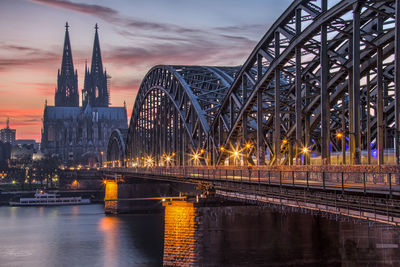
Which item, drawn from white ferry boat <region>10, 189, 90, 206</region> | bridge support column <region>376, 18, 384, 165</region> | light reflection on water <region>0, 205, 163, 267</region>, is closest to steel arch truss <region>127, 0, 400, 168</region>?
bridge support column <region>376, 18, 384, 165</region>

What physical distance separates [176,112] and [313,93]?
171 feet

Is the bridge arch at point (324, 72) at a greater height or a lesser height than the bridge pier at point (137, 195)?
greater

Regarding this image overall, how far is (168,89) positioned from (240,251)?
64.3m

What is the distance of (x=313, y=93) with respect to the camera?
62000mm

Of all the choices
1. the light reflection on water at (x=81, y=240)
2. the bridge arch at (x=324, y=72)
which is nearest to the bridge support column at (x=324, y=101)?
the bridge arch at (x=324, y=72)

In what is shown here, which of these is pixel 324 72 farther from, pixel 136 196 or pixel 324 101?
pixel 136 196

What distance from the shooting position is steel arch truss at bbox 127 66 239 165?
91125 millimetres

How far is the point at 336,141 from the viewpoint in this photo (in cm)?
6769

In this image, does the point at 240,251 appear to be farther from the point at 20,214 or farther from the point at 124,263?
the point at 20,214

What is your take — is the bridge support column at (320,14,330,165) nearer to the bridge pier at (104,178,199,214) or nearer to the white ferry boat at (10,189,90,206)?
the bridge pier at (104,178,199,214)

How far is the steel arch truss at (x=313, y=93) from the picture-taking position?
42.0m

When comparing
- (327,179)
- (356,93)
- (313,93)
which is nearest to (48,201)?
(313,93)

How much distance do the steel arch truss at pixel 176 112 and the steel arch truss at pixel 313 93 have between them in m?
0.39

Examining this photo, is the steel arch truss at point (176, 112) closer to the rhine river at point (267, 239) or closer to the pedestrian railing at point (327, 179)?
the rhine river at point (267, 239)
